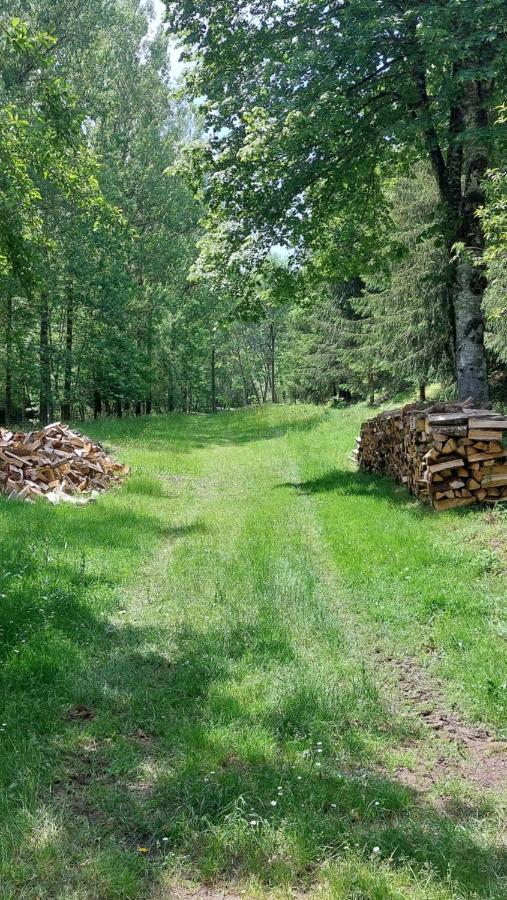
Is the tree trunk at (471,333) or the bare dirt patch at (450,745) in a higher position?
the tree trunk at (471,333)

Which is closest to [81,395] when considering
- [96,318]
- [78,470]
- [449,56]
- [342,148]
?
[96,318]

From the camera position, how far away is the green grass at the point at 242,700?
2.80 m

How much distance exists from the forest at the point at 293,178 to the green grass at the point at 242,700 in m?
3.70

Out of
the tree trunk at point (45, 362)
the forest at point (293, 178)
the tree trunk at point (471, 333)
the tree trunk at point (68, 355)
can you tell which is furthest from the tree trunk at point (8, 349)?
the tree trunk at point (471, 333)

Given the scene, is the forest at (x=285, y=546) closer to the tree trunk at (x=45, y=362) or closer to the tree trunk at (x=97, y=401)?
the tree trunk at (x=45, y=362)

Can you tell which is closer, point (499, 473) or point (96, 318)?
point (499, 473)

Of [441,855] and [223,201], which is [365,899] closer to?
[441,855]

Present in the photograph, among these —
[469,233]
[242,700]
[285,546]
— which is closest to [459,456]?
[285,546]

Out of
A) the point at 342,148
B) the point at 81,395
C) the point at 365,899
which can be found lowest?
the point at 365,899

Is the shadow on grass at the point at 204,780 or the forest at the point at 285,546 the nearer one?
the shadow on grass at the point at 204,780

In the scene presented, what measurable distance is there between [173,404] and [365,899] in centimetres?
4705

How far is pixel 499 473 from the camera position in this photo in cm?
815

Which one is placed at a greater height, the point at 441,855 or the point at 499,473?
the point at 499,473

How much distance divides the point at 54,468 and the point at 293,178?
670cm
